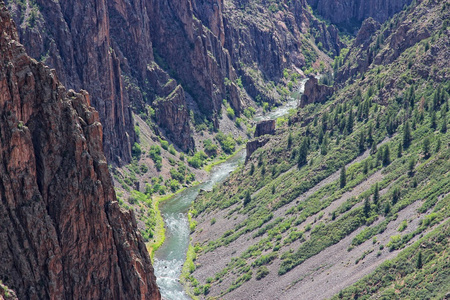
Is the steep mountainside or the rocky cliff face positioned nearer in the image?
the rocky cliff face

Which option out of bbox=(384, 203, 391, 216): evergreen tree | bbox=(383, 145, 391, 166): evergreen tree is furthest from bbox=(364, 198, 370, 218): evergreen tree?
bbox=(383, 145, 391, 166): evergreen tree

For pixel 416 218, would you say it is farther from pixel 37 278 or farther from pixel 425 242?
pixel 37 278

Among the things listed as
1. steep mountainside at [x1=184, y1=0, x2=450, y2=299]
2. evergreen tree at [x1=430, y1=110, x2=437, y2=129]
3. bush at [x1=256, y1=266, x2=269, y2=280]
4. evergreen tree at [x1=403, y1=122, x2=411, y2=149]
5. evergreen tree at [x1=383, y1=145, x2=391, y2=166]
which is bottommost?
bush at [x1=256, y1=266, x2=269, y2=280]

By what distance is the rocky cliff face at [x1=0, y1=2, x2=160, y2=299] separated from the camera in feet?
296

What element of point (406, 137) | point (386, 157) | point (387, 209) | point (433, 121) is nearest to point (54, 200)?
point (387, 209)

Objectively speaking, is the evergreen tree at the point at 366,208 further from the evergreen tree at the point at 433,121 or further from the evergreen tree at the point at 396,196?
the evergreen tree at the point at 433,121

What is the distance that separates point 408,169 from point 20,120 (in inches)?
4478

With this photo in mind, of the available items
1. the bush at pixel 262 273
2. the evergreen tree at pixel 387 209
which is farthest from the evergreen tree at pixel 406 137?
the bush at pixel 262 273

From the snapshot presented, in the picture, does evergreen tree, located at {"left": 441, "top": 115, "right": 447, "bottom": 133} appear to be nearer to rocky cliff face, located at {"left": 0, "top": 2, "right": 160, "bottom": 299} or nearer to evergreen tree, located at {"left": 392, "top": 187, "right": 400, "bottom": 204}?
evergreen tree, located at {"left": 392, "top": 187, "right": 400, "bottom": 204}

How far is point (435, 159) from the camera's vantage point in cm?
17762

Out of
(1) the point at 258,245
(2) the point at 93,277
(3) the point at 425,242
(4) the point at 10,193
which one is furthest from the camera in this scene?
(1) the point at 258,245

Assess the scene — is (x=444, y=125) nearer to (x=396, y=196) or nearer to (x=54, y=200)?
(x=396, y=196)

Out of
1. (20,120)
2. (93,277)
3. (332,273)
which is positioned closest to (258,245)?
(332,273)

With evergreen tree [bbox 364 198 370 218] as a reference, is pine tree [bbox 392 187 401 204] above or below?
above
